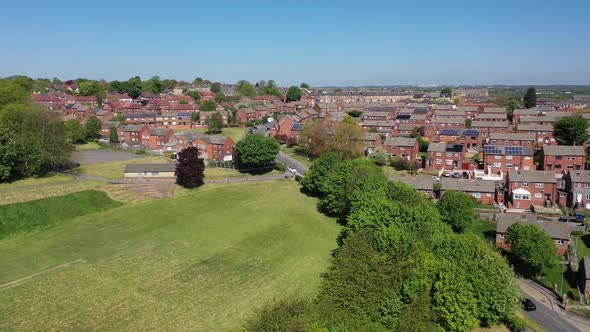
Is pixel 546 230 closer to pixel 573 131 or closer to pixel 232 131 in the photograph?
pixel 573 131

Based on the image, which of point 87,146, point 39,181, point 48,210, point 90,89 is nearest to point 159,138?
point 87,146

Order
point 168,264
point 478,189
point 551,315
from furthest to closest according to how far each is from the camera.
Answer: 1. point 478,189
2. point 168,264
3. point 551,315

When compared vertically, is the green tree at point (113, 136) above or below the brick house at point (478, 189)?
above

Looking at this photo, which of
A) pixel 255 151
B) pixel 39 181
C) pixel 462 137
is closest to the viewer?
pixel 39 181

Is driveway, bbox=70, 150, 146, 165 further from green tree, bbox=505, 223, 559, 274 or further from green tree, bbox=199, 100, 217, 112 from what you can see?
green tree, bbox=505, 223, 559, 274

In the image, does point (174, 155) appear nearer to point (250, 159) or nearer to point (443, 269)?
point (250, 159)

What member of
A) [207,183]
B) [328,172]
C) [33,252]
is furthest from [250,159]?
[33,252]

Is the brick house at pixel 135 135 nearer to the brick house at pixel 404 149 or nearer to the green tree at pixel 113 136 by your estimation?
the green tree at pixel 113 136

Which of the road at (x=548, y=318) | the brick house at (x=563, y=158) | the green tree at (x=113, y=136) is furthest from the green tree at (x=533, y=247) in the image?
the green tree at (x=113, y=136)
